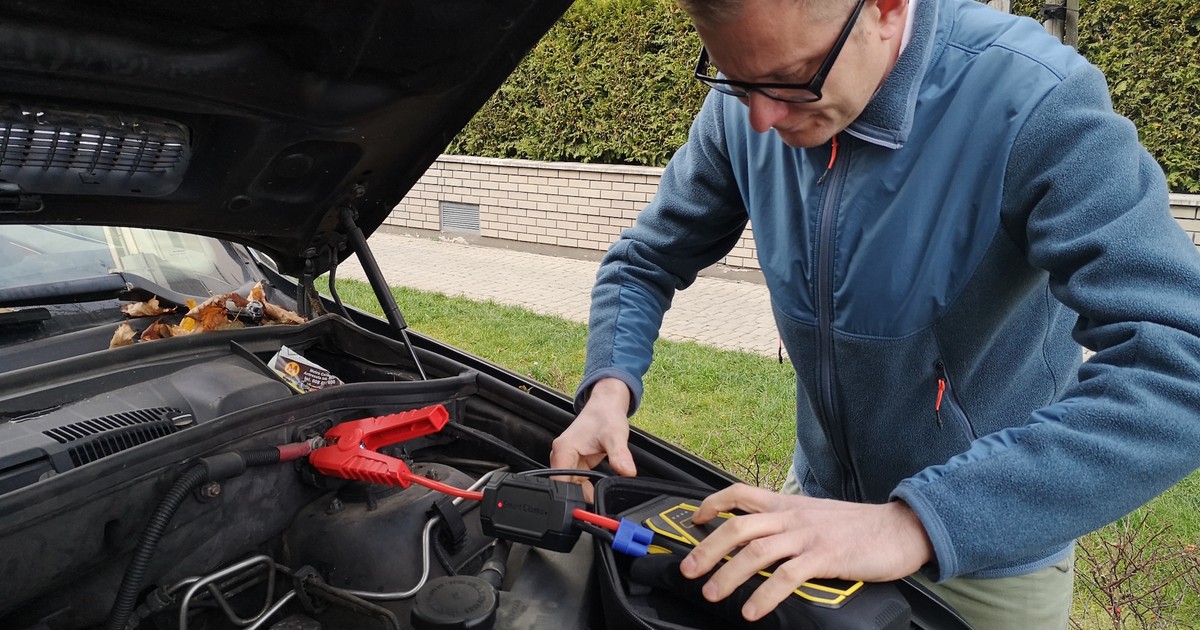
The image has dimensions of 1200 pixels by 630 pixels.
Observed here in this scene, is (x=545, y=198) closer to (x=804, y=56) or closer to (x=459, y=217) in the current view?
(x=459, y=217)

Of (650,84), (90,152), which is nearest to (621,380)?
(90,152)

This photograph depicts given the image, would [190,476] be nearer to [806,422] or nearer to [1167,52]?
[806,422]

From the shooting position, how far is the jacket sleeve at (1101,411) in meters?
1.07

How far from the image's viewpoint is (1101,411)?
1.08 meters

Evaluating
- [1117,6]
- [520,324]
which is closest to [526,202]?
[520,324]

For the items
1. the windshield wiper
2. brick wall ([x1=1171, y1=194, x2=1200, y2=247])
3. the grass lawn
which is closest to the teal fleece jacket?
the windshield wiper

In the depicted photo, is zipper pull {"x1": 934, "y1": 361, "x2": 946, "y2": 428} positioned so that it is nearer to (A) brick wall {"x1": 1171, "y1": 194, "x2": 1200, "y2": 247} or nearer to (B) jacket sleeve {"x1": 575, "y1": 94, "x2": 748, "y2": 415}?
(B) jacket sleeve {"x1": 575, "y1": 94, "x2": 748, "y2": 415}

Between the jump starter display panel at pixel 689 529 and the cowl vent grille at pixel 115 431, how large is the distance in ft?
2.63

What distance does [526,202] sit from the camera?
8336mm

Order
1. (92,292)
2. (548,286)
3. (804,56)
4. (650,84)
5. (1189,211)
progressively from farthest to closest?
(650,84)
(548,286)
(1189,211)
(92,292)
(804,56)

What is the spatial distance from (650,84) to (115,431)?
21.3 feet

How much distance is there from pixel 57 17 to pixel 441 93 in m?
0.68

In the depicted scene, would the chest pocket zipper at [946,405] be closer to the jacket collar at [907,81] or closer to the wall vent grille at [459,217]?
the jacket collar at [907,81]

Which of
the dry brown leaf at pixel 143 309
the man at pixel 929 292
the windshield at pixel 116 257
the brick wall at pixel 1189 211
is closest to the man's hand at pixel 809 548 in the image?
the man at pixel 929 292
